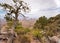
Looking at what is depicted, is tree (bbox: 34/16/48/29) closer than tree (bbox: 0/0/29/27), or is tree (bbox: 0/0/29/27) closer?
tree (bbox: 0/0/29/27)

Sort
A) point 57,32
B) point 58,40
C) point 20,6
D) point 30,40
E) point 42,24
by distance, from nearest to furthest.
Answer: point 20,6 < point 30,40 < point 58,40 < point 42,24 < point 57,32

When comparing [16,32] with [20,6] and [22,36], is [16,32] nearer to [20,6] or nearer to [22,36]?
[22,36]

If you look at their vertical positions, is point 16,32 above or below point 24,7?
below

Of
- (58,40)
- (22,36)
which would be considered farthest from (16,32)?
(58,40)

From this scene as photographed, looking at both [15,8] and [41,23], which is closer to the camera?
[15,8]

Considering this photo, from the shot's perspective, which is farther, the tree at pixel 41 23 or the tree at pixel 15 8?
the tree at pixel 41 23

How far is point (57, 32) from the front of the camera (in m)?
25.2

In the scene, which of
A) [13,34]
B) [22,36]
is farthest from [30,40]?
[13,34]

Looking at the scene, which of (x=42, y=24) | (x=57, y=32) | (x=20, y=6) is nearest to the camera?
(x=20, y=6)

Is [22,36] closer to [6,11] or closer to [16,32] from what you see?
[16,32]

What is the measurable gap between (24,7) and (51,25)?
29.0 ft

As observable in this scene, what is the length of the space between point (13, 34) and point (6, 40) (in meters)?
0.86

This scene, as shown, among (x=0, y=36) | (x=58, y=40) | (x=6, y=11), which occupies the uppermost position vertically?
(x=6, y=11)

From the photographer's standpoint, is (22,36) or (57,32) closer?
(22,36)
